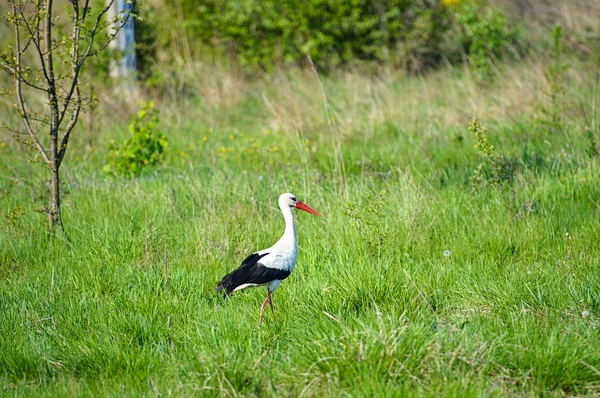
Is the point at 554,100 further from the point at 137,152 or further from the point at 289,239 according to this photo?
the point at 289,239

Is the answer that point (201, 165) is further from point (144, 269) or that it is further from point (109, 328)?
point (109, 328)

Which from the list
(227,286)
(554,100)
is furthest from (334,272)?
(554,100)

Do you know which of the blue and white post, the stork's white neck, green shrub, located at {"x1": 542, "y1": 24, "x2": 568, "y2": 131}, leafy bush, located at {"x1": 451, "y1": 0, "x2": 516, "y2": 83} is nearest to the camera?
the stork's white neck

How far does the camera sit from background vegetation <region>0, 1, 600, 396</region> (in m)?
3.33

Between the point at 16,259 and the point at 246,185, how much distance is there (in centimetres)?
198

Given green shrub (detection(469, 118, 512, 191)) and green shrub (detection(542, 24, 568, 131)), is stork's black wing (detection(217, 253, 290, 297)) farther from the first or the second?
green shrub (detection(542, 24, 568, 131))

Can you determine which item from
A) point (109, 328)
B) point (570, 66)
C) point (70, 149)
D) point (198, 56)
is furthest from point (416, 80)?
point (109, 328)

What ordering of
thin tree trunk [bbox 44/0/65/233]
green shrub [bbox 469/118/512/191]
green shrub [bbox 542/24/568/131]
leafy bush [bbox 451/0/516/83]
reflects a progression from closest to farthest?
thin tree trunk [bbox 44/0/65/233]
green shrub [bbox 469/118/512/191]
green shrub [bbox 542/24/568/131]
leafy bush [bbox 451/0/516/83]

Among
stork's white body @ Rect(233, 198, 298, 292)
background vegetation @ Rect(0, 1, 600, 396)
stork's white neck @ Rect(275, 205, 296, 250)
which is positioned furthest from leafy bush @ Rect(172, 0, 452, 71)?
stork's white body @ Rect(233, 198, 298, 292)

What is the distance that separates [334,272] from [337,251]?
52 centimetres

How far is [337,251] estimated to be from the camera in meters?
5.00

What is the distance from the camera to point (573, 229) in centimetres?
513

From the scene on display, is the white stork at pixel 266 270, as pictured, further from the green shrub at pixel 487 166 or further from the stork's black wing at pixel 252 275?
the green shrub at pixel 487 166

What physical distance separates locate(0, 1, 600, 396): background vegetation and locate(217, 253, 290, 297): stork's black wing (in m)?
0.17
